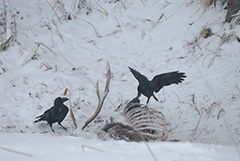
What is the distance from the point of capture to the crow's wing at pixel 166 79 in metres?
2.98

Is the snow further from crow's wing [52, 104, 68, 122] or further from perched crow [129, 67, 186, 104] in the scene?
perched crow [129, 67, 186, 104]

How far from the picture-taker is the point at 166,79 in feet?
9.84

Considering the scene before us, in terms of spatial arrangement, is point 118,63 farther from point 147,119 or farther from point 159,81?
point 147,119

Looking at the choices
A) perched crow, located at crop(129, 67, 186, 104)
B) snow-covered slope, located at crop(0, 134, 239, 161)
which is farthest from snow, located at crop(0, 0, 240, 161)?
perched crow, located at crop(129, 67, 186, 104)

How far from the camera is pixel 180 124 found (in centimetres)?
298

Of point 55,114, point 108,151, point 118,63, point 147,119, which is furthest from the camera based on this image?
point 118,63

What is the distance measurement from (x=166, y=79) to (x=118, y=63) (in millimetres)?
1267

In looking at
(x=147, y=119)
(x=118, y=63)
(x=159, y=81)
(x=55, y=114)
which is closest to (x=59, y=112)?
(x=55, y=114)

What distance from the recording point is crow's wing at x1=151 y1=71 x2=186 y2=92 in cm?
298

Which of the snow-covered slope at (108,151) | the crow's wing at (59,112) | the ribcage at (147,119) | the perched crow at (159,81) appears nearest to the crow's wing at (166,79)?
the perched crow at (159,81)

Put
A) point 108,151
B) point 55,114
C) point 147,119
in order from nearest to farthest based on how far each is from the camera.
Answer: point 108,151, point 147,119, point 55,114

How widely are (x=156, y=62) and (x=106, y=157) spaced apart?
107 inches

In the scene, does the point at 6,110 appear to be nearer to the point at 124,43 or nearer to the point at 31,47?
the point at 31,47

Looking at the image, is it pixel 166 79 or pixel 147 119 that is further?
pixel 166 79
